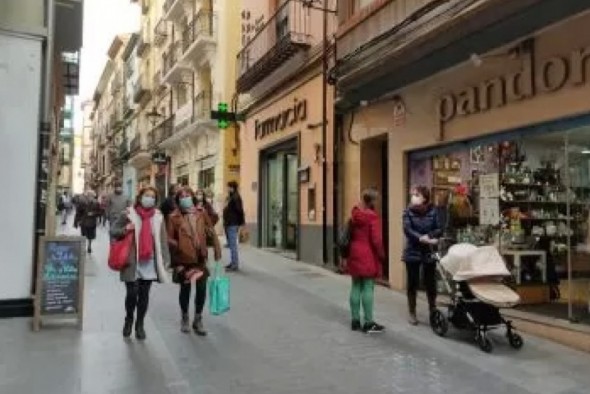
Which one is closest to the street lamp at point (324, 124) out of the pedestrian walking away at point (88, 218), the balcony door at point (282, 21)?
the balcony door at point (282, 21)

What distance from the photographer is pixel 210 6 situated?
2666 centimetres

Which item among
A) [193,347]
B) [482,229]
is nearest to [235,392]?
[193,347]

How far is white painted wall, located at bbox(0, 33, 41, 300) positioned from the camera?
29.9 feet

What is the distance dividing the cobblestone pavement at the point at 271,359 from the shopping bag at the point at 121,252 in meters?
0.80

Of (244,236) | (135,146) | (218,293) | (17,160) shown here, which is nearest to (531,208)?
(218,293)

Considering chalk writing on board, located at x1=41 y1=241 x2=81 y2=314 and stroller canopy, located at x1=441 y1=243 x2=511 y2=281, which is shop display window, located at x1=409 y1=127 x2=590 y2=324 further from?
chalk writing on board, located at x1=41 y1=241 x2=81 y2=314

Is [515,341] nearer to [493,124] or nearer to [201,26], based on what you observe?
[493,124]

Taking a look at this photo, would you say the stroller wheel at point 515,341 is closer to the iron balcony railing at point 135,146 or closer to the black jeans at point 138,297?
the black jeans at point 138,297

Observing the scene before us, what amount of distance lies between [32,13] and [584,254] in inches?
296

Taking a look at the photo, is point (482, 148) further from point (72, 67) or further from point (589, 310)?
point (72, 67)

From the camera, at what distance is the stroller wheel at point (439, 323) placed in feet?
27.0

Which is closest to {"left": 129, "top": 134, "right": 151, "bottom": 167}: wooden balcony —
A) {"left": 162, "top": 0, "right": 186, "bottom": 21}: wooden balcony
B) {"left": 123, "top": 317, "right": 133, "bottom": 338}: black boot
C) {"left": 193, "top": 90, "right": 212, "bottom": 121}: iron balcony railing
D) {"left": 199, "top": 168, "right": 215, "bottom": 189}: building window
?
{"left": 162, "top": 0, "right": 186, "bottom": 21}: wooden balcony

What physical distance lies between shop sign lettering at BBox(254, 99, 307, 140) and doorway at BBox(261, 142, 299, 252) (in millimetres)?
501

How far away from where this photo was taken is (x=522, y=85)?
8.74m
